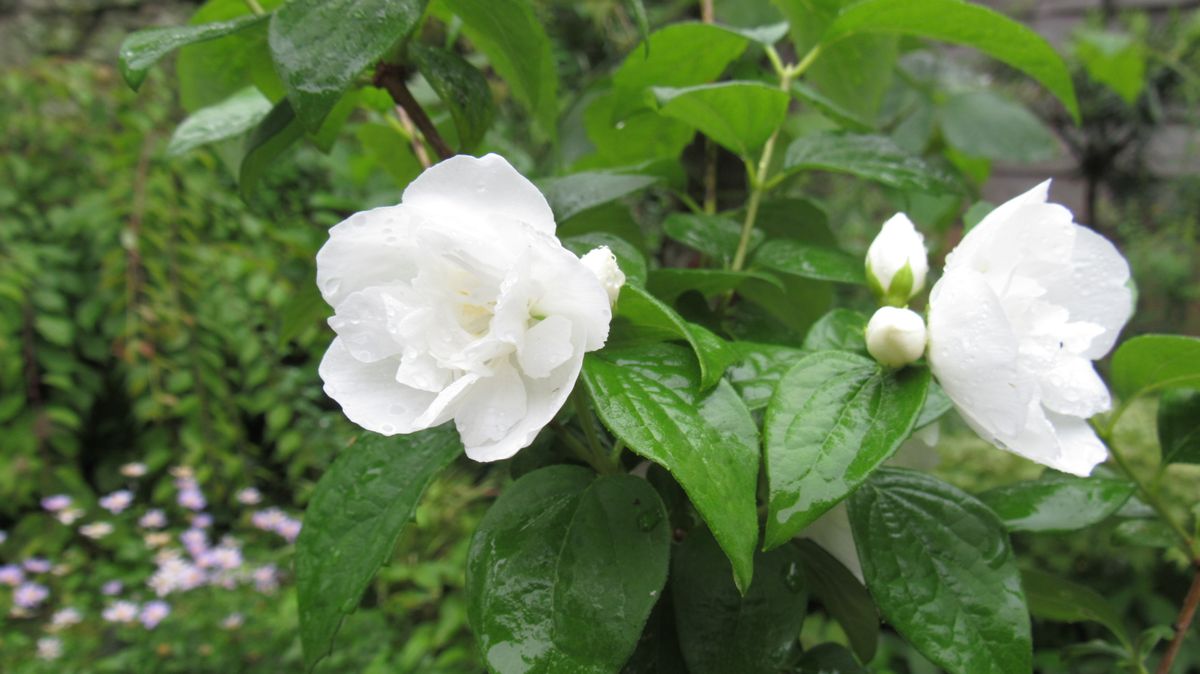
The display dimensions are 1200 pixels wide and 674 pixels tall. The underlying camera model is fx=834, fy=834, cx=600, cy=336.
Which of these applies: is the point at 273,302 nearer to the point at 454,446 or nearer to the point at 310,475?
the point at 310,475

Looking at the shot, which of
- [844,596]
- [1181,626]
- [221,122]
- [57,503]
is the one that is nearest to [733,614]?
[844,596]

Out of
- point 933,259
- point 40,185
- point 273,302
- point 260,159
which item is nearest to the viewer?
point 260,159

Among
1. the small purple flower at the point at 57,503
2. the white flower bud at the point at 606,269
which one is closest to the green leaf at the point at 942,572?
the white flower bud at the point at 606,269

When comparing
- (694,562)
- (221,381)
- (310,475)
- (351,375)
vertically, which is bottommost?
(310,475)

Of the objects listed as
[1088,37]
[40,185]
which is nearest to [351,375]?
[1088,37]

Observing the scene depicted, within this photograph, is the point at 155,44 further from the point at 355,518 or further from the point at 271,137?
the point at 355,518

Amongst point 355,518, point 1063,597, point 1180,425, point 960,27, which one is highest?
point 960,27
